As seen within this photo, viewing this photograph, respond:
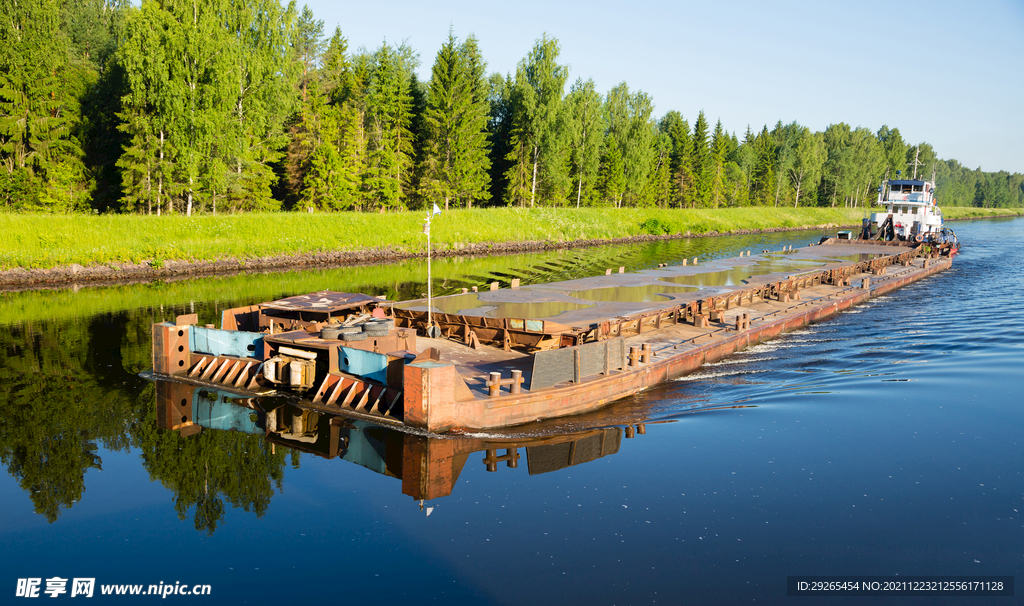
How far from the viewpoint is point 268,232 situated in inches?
1881

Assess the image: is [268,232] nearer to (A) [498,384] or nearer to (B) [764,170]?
(A) [498,384]

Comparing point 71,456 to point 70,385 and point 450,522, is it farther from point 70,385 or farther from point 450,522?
point 450,522

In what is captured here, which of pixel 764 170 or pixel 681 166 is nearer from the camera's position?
pixel 681 166

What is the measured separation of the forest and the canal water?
3037 cm

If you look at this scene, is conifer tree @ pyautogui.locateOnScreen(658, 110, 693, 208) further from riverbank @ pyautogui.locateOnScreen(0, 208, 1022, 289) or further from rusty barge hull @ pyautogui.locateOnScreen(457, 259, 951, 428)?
rusty barge hull @ pyautogui.locateOnScreen(457, 259, 951, 428)

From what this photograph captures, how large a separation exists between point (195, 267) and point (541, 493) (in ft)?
116

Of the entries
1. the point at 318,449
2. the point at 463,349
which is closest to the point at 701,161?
the point at 463,349

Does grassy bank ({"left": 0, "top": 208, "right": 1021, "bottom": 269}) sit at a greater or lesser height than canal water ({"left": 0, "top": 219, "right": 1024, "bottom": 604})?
greater

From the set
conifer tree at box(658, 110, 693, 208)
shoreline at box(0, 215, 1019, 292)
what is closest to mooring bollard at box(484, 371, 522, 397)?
shoreline at box(0, 215, 1019, 292)

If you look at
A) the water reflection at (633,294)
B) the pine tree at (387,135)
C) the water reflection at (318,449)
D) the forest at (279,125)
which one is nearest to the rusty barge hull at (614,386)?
the water reflection at (318,449)

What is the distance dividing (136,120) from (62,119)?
366 inches

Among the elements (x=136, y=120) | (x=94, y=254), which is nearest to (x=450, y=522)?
(x=94, y=254)

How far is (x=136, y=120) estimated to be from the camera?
4581cm

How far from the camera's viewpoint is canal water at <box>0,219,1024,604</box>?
33.0 ft
